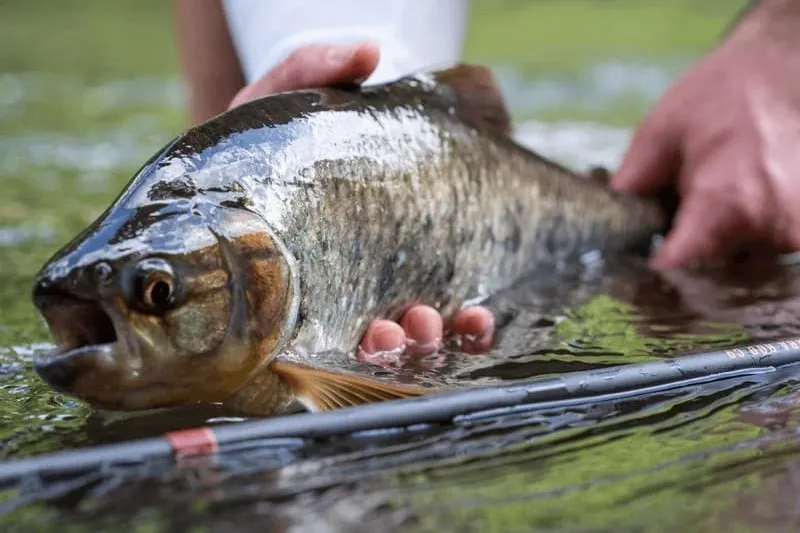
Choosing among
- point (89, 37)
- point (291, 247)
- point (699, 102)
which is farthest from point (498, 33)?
point (291, 247)

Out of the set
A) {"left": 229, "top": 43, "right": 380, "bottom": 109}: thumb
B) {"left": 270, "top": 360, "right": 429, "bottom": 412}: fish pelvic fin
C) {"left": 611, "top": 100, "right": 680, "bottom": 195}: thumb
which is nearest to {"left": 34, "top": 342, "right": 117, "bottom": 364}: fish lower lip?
{"left": 270, "top": 360, "right": 429, "bottom": 412}: fish pelvic fin

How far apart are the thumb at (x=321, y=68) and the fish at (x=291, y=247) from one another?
0.04 m

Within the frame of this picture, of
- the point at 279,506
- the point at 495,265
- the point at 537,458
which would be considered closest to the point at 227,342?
the point at 279,506

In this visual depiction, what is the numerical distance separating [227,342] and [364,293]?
1.62ft

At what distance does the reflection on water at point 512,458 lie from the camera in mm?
1354

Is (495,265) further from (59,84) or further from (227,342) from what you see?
(59,84)

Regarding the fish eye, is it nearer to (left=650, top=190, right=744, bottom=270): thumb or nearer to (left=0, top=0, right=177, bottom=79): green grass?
(left=650, top=190, right=744, bottom=270): thumb

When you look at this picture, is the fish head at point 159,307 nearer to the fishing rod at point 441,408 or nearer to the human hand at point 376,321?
the fishing rod at point 441,408

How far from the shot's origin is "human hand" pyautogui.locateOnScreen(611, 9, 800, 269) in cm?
312

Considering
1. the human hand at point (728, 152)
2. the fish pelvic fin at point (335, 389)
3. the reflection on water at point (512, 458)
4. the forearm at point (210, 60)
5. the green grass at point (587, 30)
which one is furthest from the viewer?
the green grass at point (587, 30)

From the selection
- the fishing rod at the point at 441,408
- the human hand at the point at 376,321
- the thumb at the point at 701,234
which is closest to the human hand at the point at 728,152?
the thumb at the point at 701,234

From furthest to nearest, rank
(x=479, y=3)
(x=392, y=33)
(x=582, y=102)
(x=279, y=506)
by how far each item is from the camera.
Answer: (x=479, y=3), (x=582, y=102), (x=392, y=33), (x=279, y=506)

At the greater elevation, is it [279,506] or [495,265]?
[495,265]

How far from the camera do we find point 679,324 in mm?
2420
